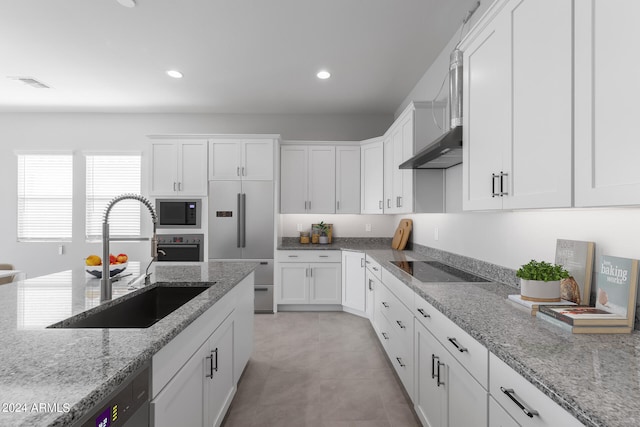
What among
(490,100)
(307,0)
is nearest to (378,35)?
(307,0)

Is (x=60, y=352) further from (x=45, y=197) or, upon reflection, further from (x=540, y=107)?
(x=45, y=197)

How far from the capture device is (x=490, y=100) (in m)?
1.67

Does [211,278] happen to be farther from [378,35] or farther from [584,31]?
[378,35]

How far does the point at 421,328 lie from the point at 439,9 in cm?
231

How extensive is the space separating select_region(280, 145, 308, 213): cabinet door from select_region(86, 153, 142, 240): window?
7.34 feet

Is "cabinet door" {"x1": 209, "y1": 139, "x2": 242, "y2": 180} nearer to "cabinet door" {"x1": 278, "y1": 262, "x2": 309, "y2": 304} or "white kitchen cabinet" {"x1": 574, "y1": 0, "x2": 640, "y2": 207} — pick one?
"cabinet door" {"x1": 278, "y1": 262, "x2": 309, "y2": 304}

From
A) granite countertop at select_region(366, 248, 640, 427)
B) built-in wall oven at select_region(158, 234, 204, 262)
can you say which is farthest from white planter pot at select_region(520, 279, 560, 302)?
built-in wall oven at select_region(158, 234, 204, 262)

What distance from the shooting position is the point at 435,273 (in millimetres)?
2438

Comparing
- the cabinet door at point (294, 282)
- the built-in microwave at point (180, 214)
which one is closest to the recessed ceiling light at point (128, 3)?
the built-in microwave at point (180, 214)

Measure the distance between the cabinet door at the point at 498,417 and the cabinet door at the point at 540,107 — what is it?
733 mm

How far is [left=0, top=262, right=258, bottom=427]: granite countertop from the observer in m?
0.67

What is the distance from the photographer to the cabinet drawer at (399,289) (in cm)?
212

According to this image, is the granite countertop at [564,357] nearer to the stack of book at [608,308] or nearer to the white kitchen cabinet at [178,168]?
the stack of book at [608,308]

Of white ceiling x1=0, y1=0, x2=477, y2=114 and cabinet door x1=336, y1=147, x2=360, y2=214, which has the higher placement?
white ceiling x1=0, y1=0, x2=477, y2=114
